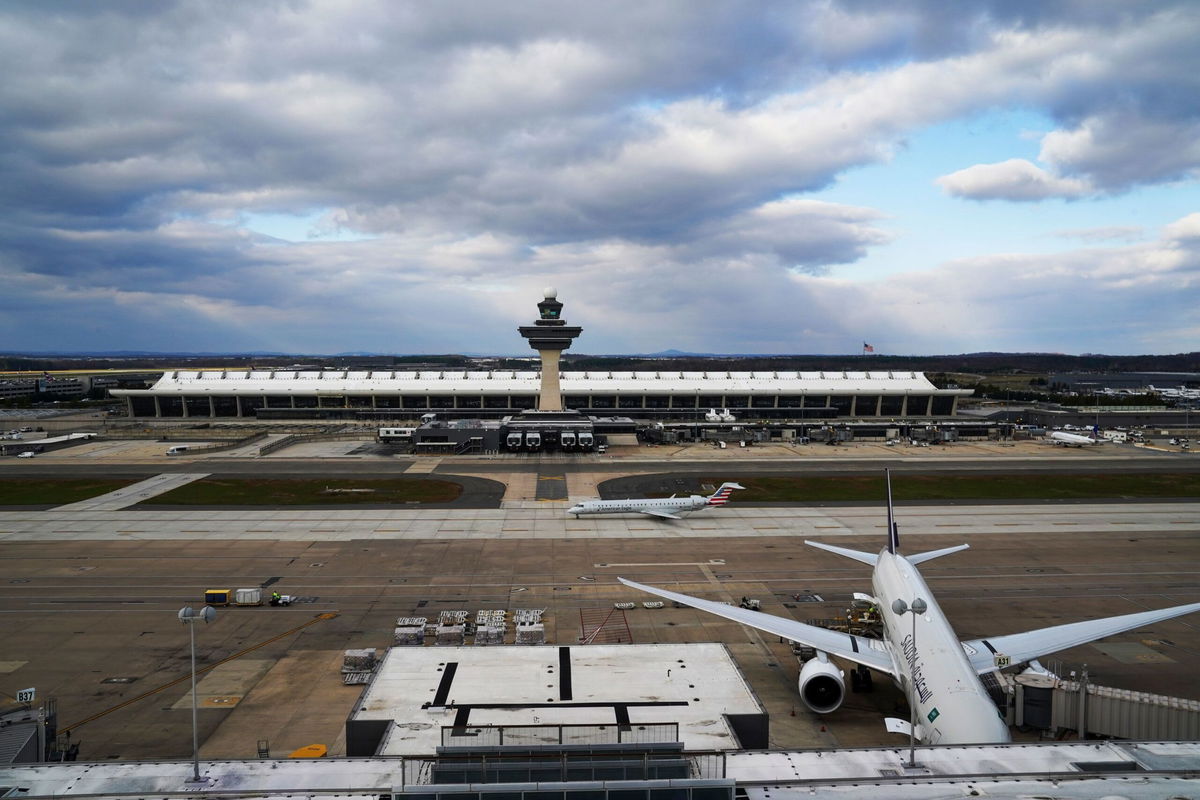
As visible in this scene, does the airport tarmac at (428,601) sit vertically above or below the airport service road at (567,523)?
below

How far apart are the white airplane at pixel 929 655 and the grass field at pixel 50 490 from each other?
85.2 meters

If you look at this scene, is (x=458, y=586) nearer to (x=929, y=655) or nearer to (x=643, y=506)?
(x=643, y=506)

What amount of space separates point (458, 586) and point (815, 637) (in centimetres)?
2921

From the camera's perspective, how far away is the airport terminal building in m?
172

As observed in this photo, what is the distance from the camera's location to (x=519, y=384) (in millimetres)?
177750

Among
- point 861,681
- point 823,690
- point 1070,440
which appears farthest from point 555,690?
point 1070,440

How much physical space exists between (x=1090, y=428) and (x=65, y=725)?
188m

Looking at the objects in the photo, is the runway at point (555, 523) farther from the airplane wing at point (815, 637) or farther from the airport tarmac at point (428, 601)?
the airplane wing at point (815, 637)

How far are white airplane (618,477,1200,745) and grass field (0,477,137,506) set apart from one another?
85.2 m

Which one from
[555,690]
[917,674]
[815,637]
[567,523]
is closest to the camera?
[555,690]

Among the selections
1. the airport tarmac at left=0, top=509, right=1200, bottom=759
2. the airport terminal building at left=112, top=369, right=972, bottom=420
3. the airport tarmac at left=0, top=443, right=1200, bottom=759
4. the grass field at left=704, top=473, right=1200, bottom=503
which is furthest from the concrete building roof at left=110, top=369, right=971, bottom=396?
the airport tarmac at left=0, top=509, right=1200, bottom=759

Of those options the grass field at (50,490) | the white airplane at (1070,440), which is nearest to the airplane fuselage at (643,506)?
the grass field at (50,490)

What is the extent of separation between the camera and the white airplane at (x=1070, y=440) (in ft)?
444

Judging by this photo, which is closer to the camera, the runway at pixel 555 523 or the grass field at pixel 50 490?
the runway at pixel 555 523
